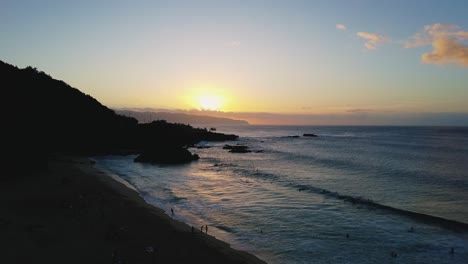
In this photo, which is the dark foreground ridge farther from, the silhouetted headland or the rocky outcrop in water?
the silhouetted headland

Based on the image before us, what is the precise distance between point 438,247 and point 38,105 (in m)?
61.6

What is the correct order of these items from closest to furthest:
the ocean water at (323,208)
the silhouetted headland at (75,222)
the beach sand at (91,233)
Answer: the beach sand at (91,233) < the silhouetted headland at (75,222) < the ocean water at (323,208)

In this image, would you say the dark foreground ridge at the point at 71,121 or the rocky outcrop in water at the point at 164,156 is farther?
the rocky outcrop in water at the point at 164,156

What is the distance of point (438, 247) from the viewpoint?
18203 mm

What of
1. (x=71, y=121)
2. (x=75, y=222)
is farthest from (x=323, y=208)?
(x=71, y=121)

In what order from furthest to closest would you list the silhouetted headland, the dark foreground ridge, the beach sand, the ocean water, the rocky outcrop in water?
the rocky outcrop in water → the dark foreground ridge → the ocean water → the silhouetted headland → the beach sand

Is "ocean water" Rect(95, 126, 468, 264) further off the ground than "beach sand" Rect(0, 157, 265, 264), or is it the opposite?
"beach sand" Rect(0, 157, 265, 264)

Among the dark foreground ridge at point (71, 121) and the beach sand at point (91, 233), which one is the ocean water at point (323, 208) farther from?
the dark foreground ridge at point (71, 121)

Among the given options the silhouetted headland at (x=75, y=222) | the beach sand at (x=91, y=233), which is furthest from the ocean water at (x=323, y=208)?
the silhouetted headland at (x=75, y=222)

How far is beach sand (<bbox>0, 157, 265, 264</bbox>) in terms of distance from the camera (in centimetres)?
1369

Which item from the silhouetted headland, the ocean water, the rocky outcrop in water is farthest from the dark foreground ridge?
the ocean water

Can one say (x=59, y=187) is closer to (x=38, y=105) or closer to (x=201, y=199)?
(x=201, y=199)

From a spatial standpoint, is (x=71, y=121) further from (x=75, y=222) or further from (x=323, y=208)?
(x=323, y=208)

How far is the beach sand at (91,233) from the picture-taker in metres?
13.7
